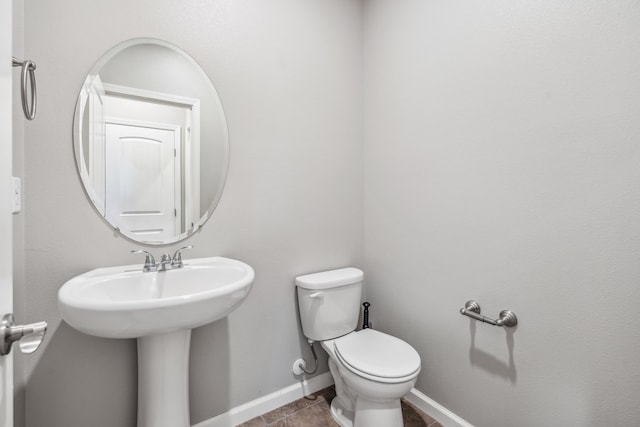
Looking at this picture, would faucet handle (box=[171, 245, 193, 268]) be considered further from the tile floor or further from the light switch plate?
the tile floor

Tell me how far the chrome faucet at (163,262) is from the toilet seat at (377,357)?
880 mm

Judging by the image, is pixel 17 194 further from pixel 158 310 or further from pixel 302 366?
pixel 302 366

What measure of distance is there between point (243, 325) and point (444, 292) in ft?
3.48

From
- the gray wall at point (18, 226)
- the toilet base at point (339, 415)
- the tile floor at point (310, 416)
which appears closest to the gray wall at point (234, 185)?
the gray wall at point (18, 226)

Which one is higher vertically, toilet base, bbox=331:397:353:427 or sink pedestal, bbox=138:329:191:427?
sink pedestal, bbox=138:329:191:427

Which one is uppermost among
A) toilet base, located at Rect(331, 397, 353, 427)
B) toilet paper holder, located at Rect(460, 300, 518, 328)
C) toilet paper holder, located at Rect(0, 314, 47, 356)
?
toilet paper holder, located at Rect(0, 314, 47, 356)

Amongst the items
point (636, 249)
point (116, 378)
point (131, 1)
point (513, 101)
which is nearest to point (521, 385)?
point (636, 249)

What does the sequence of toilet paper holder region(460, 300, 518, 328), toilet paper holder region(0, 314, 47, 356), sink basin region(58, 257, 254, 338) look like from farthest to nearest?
1. toilet paper holder region(460, 300, 518, 328)
2. sink basin region(58, 257, 254, 338)
3. toilet paper holder region(0, 314, 47, 356)

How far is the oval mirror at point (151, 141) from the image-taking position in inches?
48.0

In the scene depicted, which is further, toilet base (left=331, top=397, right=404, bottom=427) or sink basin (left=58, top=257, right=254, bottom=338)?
toilet base (left=331, top=397, right=404, bottom=427)

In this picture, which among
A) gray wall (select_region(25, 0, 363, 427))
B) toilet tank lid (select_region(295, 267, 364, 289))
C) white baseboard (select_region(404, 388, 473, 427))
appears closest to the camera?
gray wall (select_region(25, 0, 363, 427))

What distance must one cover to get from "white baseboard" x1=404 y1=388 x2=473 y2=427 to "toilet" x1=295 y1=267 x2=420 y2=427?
0.32 metres

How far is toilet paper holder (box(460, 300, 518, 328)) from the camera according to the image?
1.23 metres

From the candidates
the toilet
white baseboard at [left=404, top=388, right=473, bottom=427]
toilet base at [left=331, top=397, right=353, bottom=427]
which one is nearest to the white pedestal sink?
the toilet
